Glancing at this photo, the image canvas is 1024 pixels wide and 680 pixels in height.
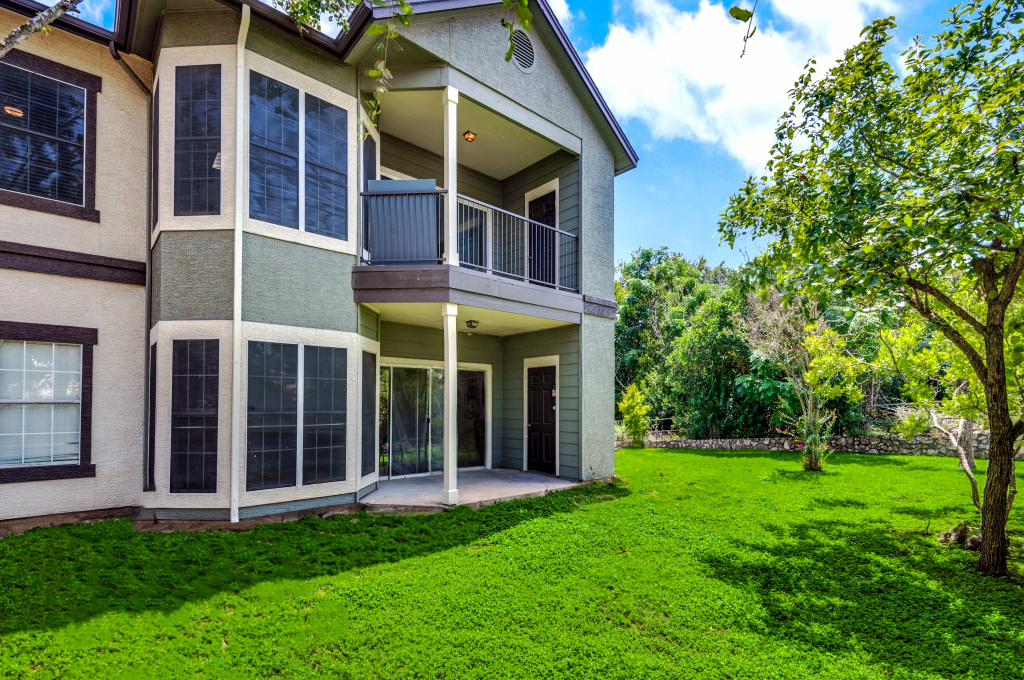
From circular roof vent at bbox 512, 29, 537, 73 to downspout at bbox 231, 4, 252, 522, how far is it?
Result: 4217 millimetres

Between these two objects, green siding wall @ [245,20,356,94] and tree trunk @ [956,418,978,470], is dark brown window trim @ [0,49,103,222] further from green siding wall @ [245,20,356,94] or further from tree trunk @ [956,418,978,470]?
tree trunk @ [956,418,978,470]

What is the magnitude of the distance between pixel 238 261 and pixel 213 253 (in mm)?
357

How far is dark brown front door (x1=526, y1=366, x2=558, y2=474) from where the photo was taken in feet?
31.8

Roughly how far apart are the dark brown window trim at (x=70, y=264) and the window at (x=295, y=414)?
83.2 inches

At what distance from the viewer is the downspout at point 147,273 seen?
640 cm

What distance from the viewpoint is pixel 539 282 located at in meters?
8.77

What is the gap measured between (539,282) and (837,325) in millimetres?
9574

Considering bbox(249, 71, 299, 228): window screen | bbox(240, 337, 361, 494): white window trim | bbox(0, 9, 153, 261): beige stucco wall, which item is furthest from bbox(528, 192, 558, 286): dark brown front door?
bbox(0, 9, 153, 261): beige stucco wall

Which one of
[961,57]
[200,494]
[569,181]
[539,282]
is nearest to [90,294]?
[200,494]

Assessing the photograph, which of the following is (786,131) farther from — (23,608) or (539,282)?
(23,608)

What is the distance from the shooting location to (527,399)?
10.3 m

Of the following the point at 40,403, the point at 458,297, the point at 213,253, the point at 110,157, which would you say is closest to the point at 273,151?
the point at 213,253

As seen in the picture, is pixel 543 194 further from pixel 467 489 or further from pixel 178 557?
pixel 178 557

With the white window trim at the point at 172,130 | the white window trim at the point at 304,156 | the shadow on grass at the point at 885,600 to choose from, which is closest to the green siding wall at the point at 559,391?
the shadow on grass at the point at 885,600
